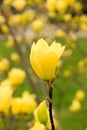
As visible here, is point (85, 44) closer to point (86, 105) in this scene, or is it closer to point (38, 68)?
point (86, 105)

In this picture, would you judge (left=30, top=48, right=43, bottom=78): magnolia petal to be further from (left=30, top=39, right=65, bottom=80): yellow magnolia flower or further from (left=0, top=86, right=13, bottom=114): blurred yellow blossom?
(left=0, top=86, right=13, bottom=114): blurred yellow blossom

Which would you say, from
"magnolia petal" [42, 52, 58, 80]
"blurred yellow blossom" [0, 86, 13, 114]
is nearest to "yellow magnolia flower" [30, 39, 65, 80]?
"magnolia petal" [42, 52, 58, 80]

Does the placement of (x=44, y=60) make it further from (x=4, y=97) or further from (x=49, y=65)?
(x=4, y=97)

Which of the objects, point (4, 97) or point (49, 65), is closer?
point (49, 65)

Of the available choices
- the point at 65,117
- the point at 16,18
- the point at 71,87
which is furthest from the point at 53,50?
the point at 71,87

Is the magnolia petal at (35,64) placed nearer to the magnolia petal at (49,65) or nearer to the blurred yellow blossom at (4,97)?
the magnolia petal at (49,65)

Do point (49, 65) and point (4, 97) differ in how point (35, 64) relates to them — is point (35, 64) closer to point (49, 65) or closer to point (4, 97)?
point (49, 65)

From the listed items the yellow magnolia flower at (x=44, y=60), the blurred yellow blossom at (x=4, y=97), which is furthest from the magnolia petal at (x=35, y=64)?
the blurred yellow blossom at (x=4, y=97)

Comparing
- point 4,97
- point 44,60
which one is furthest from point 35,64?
point 4,97
